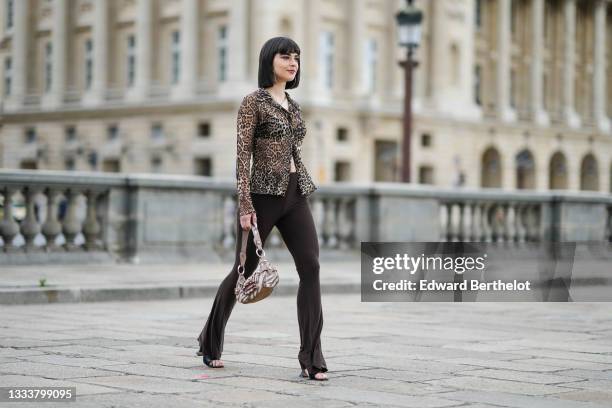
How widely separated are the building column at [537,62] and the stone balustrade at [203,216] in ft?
176

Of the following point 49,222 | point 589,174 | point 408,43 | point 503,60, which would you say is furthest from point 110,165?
point 49,222

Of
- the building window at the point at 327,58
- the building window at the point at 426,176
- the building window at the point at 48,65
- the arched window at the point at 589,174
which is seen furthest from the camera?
the arched window at the point at 589,174

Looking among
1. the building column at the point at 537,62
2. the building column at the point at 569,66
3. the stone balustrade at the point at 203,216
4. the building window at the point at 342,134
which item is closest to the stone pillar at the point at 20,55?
the building window at the point at 342,134

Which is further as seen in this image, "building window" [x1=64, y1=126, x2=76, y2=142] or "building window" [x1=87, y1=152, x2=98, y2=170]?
"building window" [x1=64, y1=126, x2=76, y2=142]

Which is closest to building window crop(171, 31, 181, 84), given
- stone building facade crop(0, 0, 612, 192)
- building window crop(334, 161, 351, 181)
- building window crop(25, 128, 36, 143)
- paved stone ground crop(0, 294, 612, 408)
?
stone building facade crop(0, 0, 612, 192)

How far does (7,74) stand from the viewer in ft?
230

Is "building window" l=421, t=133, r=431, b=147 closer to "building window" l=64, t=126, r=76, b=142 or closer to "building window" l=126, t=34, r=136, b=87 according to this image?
"building window" l=126, t=34, r=136, b=87

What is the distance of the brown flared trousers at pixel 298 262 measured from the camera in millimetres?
7090

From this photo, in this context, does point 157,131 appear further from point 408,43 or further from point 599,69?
point 408,43

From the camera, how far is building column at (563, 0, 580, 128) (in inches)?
3076

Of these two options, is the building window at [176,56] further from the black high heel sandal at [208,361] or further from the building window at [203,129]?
the black high heel sandal at [208,361]

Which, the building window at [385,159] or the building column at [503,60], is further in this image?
the building column at [503,60]

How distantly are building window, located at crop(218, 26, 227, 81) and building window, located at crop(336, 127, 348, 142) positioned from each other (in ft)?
19.3

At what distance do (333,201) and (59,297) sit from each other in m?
8.35
